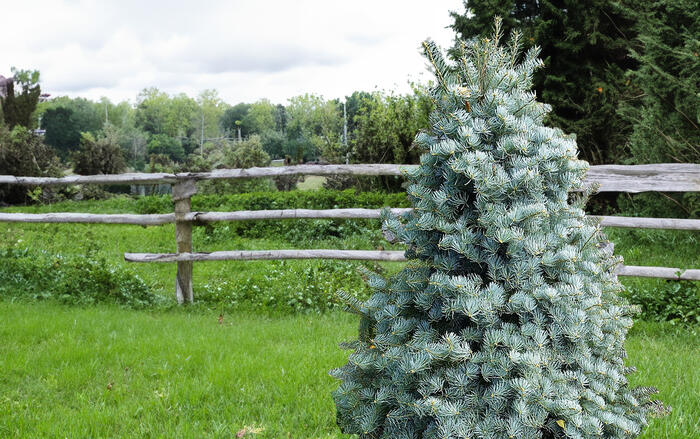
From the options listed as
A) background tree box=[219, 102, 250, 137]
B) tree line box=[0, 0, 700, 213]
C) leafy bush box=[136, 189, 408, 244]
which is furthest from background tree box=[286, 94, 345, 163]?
background tree box=[219, 102, 250, 137]

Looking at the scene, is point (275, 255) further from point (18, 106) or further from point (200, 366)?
point (18, 106)

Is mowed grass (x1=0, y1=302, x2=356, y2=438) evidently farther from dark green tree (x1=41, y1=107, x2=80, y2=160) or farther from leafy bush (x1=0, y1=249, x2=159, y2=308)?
dark green tree (x1=41, y1=107, x2=80, y2=160)

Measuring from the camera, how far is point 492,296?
76.7 inches

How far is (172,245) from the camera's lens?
10.1 metres

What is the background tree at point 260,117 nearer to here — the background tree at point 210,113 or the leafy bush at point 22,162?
the background tree at point 210,113

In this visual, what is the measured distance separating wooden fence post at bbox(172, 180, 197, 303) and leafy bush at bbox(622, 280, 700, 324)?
4.95m

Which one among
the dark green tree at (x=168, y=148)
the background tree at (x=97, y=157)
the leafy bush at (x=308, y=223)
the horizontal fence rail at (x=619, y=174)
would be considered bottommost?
the leafy bush at (x=308, y=223)

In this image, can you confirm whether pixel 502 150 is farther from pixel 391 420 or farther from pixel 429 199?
pixel 391 420

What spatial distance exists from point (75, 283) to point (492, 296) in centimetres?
628

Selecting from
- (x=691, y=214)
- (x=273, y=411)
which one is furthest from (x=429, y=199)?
(x=691, y=214)

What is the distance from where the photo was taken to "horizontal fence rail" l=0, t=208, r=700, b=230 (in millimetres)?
5855

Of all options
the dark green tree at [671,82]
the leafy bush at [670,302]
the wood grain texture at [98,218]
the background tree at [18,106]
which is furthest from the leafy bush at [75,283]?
the background tree at [18,106]

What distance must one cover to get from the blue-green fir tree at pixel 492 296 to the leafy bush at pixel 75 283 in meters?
5.15

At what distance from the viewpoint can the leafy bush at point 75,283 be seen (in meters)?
6.69
